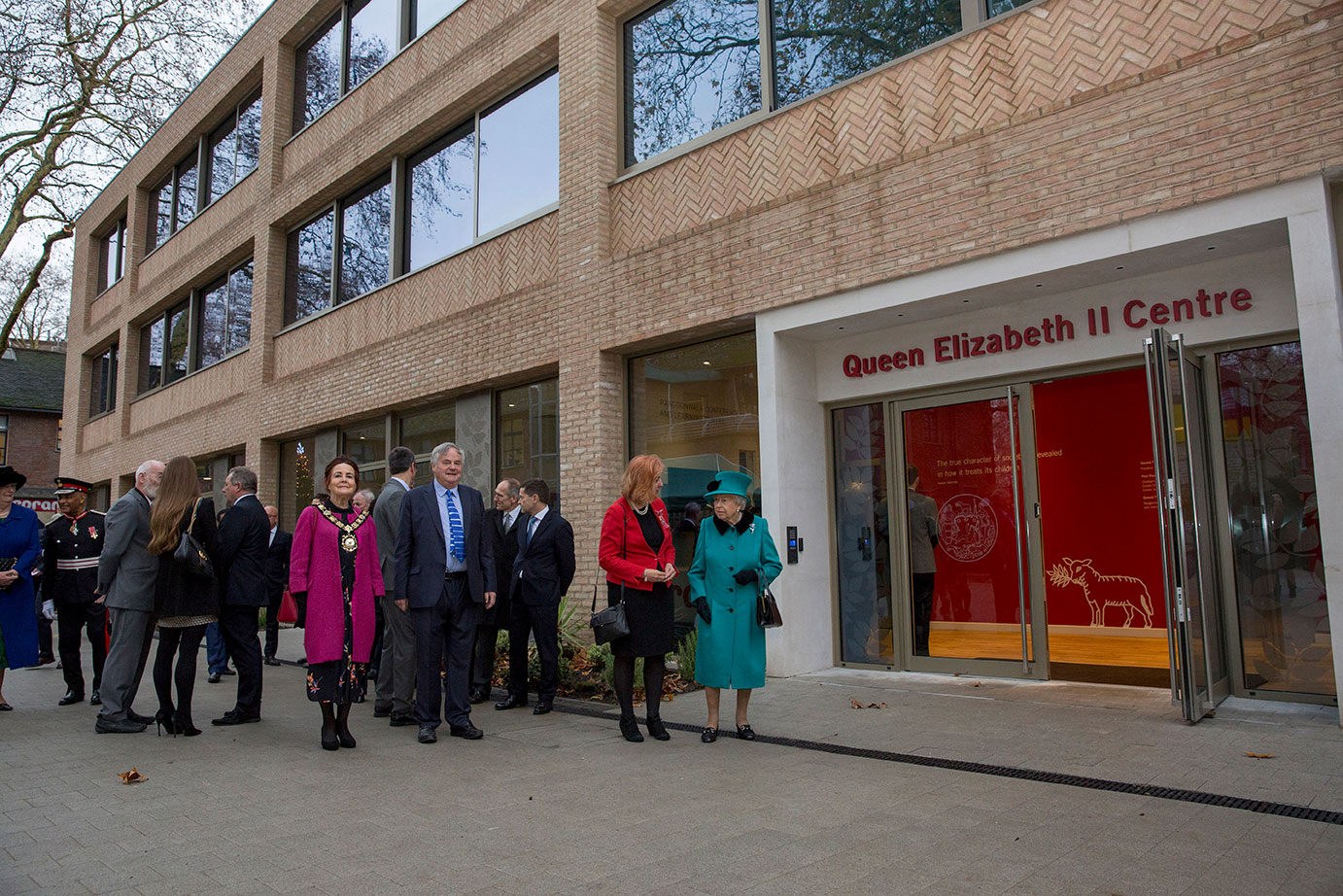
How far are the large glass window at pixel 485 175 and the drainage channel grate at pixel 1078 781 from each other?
846cm

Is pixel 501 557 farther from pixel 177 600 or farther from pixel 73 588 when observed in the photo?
pixel 73 588

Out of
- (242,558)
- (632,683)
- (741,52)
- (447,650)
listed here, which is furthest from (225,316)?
(632,683)

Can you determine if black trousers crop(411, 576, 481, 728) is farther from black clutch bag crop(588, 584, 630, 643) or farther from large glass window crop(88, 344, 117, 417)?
large glass window crop(88, 344, 117, 417)

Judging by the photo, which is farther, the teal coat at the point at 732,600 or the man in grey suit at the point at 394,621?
the man in grey suit at the point at 394,621

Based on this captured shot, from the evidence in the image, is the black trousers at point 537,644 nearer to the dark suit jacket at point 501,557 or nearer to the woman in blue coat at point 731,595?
the dark suit jacket at point 501,557

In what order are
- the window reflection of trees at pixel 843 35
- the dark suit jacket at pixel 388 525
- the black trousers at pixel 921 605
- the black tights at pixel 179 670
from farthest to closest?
the black trousers at pixel 921 605 → the window reflection of trees at pixel 843 35 → the dark suit jacket at pixel 388 525 → the black tights at pixel 179 670

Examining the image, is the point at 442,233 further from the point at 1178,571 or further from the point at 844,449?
the point at 1178,571

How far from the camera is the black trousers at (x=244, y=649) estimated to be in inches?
273

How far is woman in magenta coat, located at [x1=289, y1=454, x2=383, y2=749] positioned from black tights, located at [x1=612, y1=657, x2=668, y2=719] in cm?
169

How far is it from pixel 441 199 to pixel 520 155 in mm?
2140

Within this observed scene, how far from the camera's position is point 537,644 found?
743cm

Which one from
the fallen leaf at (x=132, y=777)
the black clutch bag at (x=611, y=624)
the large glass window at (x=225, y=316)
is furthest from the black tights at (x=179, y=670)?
the large glass window at (x=225, y=316)

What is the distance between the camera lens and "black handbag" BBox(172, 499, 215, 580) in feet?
21.0

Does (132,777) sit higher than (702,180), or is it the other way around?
(702,180)
